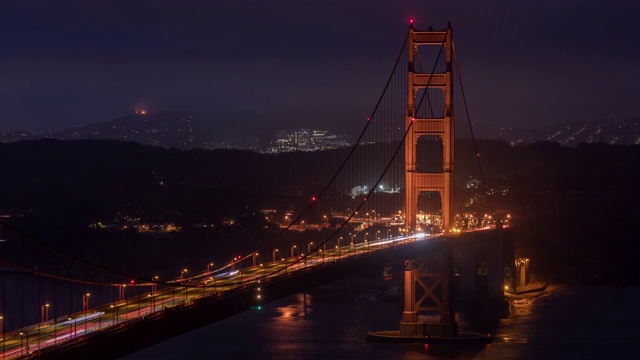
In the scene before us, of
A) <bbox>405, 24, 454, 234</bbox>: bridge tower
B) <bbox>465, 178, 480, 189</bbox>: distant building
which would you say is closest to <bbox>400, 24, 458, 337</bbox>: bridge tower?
<bbox>405, 24, 454, 234</bbox>: bridge tower

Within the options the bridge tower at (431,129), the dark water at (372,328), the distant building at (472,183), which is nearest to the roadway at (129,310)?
the dark water at (372,328)

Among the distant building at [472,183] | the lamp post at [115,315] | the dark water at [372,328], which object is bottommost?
the dark water at [372,328]

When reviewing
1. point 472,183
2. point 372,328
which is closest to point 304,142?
point 472,183

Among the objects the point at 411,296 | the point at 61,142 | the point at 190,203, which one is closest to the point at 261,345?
the point at 411,296

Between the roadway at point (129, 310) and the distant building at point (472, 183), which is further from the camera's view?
the distant building at point (472, 183)

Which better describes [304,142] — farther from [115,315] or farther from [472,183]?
[115,315]

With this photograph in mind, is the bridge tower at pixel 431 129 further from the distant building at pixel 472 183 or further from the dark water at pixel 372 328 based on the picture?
the distant building at pixel 472 183
